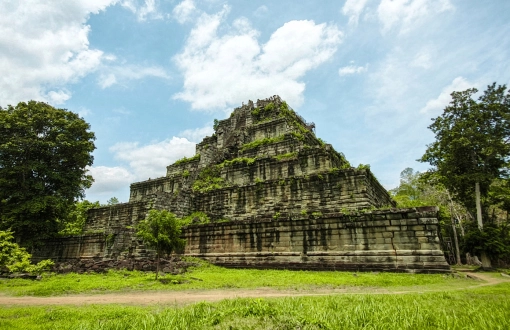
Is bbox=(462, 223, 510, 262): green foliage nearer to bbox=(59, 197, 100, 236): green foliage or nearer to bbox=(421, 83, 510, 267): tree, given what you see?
bbox=(421, 83, 510, 267): tree

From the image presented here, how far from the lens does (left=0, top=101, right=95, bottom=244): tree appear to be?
66.8ft

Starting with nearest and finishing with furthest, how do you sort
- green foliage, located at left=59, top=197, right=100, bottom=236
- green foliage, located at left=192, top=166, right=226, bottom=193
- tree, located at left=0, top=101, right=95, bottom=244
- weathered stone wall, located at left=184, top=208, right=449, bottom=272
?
1. weathered stone wall, located at left=184, top=208, right=449, bottom=272
2. tree, located at left=0, top=101, right=95, bottom=244
3. green foliage, located at left=192, top=166, right=226, bottom=193
4. green foliage, located at left=59, top=197, right=100, bottom=236

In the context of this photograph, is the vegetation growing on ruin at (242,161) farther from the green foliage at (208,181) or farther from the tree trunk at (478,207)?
the tree trunk at (478,207)

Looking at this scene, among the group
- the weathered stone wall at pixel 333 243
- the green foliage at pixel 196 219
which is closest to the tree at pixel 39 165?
the green foliage at pixel 196 219

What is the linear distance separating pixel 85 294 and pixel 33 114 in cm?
1828

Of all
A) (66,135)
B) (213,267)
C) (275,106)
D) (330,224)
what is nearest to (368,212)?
(330,224)

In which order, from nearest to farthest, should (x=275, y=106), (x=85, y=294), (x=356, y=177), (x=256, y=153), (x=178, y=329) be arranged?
1. (x=178, y=329)
2. (x=85, y=294)
3. (x=356, y=177)
4. (x=256, y=153)
5. (x=275, y=106)

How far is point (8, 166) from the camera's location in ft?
68.2

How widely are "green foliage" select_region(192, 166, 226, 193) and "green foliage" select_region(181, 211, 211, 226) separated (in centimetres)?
199

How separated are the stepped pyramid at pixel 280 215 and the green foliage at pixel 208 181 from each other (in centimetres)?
10

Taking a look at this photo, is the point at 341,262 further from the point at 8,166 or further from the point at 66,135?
the point at 8,166

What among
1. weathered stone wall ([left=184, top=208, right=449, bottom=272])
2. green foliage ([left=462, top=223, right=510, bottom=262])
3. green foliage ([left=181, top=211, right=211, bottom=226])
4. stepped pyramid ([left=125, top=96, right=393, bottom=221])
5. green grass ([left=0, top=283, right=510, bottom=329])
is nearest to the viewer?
green grass ([left=0, top=283, right=510, bottom=329])

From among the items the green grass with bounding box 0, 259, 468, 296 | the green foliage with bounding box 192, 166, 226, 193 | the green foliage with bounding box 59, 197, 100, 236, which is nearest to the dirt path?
the green grass with bounding box 0, 259, 468, 296

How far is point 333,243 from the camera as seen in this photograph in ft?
44.6
